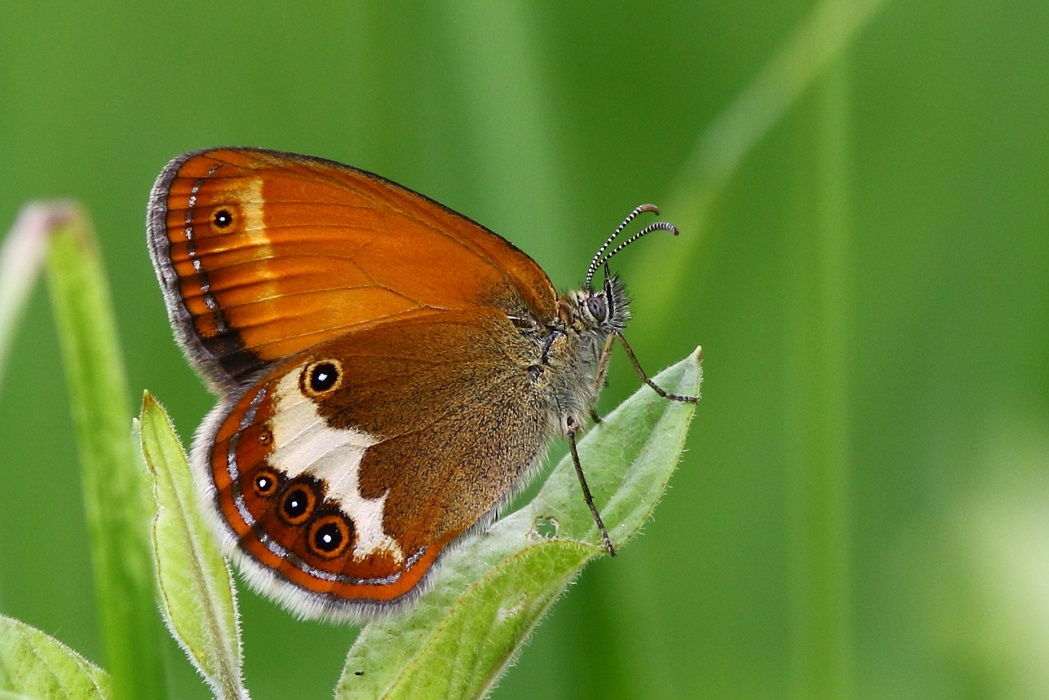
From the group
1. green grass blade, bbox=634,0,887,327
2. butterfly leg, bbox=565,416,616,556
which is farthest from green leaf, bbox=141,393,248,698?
green grass blade, bbox=634,0,887,327

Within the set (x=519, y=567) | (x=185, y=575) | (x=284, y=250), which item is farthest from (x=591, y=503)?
(x=284, y=250)

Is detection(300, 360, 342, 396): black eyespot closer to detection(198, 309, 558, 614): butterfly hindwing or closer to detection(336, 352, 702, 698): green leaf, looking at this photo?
detection(198, 309, 558, 614): butterfly hindwing

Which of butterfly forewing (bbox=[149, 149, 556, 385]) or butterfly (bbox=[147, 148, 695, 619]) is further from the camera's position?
butterfly forewing (bbox=[149, 149, 556, 385])

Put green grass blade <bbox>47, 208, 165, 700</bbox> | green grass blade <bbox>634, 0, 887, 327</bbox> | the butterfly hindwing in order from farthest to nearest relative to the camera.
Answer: green grass blade <bbox>634, 0, 887, 327</bbox> → the butterfly hindwing → green grass blade <bbox>47, 208, 165, 700</bbox>

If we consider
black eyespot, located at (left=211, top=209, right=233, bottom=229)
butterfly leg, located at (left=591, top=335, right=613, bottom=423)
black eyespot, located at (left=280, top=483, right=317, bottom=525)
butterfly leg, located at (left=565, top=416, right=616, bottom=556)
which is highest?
black eyespot, located at (left=211, top=209, right=233, bottom=229)

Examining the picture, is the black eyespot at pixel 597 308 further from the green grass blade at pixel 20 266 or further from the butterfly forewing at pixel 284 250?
the green grass blade at pixel 20 266

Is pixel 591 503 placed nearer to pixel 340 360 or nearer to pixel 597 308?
pixel 340 360

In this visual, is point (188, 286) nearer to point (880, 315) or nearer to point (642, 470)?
point (642, 470)


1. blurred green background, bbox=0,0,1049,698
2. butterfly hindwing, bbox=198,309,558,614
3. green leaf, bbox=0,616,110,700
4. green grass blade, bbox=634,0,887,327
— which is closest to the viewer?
green leaf, bbox=0,616,110,700
